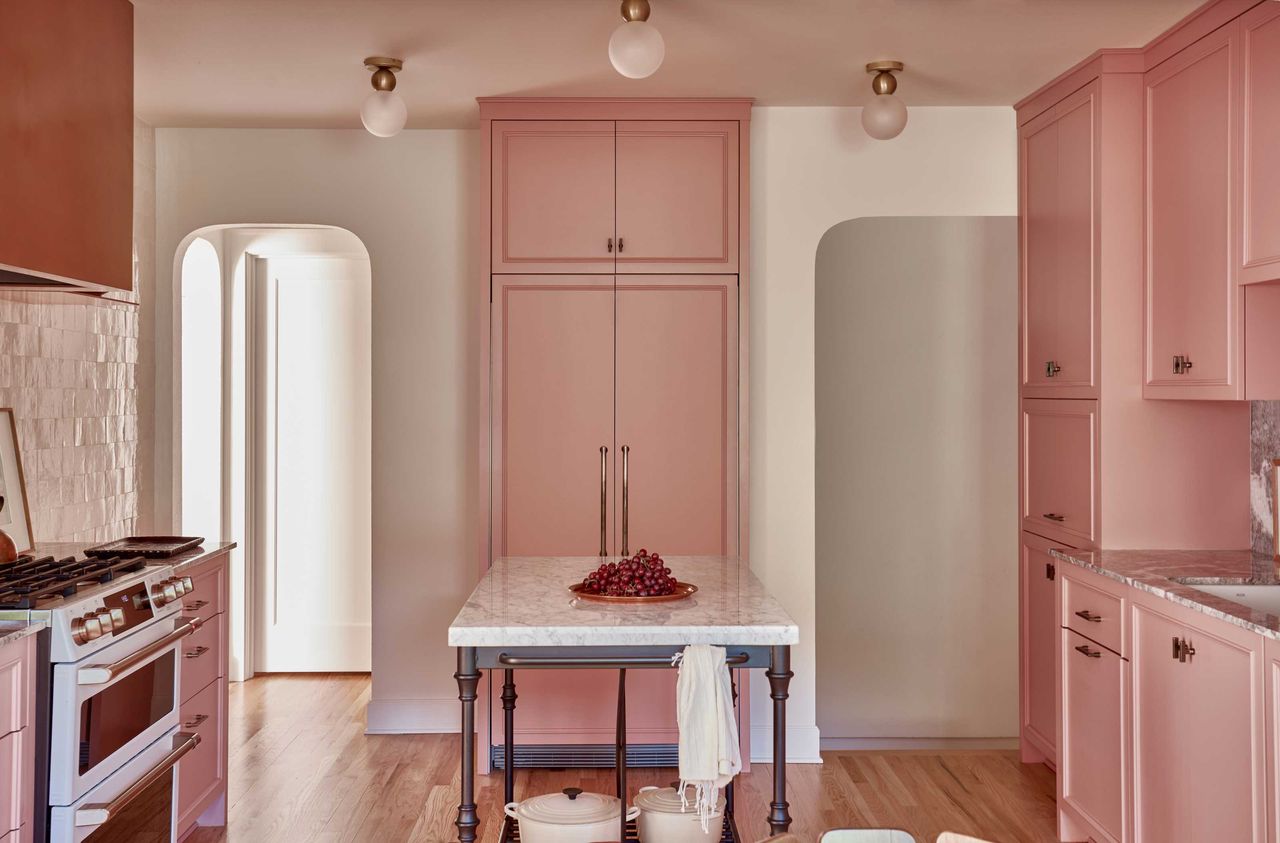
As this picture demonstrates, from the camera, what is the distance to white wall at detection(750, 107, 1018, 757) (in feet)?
15.0

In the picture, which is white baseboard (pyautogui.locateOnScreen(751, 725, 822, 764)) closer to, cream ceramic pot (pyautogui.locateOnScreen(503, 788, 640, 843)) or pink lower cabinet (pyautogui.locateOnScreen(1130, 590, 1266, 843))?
pink lower cabinet (pyautogui.locateOnScreen(1130, 590, 1266, 843))

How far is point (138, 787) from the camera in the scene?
2842 millimetres

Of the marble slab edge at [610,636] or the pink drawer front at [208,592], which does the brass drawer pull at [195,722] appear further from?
the marble slab edge at [610,636]

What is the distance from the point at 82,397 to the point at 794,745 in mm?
3049

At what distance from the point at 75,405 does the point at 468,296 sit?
160 cm

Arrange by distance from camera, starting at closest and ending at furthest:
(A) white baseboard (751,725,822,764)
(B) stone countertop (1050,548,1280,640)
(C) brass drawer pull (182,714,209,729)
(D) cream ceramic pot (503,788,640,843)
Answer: (B) stone countertop (1050,548,1280,640) < (D) cream ceramic pot (503,788,640,843) < (C) brass drawer pull (182,714,209,729) < (A) white baseboard (751,725,822,764)

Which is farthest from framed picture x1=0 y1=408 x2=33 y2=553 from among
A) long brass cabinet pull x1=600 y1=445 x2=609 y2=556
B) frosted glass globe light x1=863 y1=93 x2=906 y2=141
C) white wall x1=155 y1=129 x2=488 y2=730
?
frosted glass globe light x1=863 y1=93 x2=906 y2=141

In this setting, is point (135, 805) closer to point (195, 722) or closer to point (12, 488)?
point (195, 722)

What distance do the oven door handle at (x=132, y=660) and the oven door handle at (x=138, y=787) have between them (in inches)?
11.3

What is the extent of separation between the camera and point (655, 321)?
14.5ft

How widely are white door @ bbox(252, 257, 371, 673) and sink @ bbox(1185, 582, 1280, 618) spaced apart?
4.18 metres

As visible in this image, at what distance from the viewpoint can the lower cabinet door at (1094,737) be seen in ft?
10.1

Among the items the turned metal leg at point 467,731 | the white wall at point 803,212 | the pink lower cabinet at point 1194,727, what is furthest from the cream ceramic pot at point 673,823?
the white wall at point 803,212

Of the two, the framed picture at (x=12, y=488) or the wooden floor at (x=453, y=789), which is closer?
the framed picture at (x=12, y=488)
